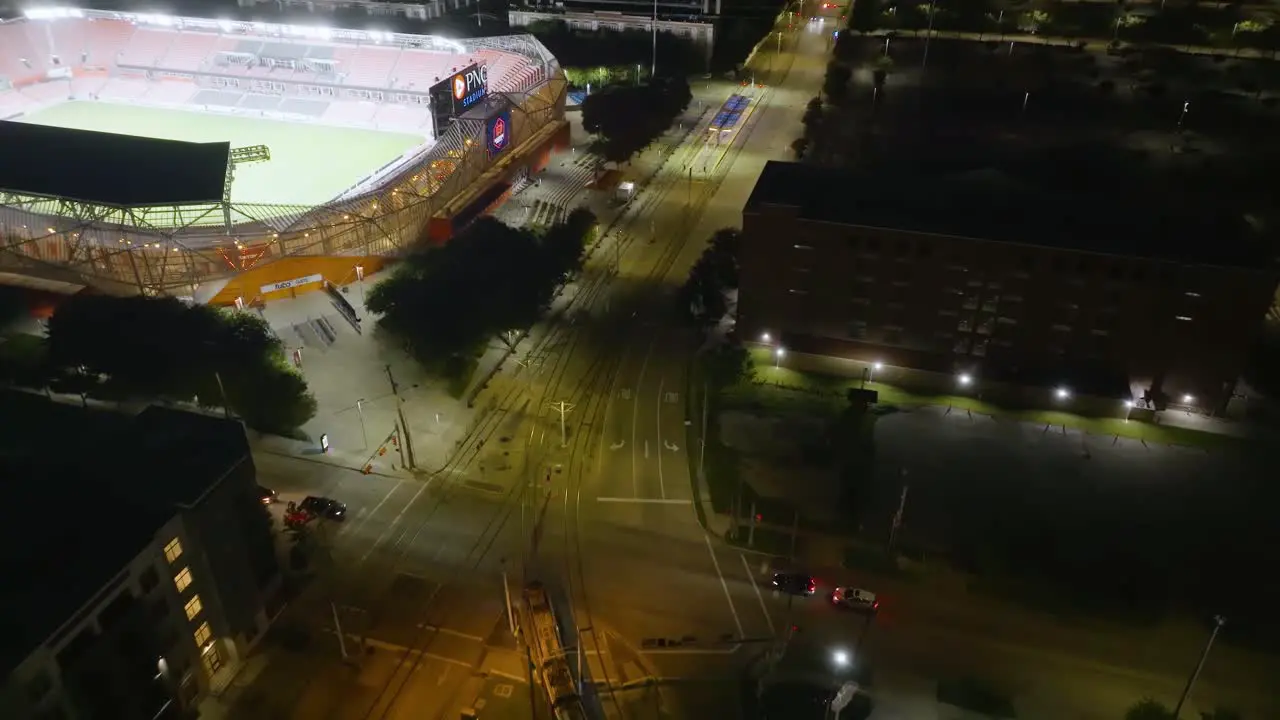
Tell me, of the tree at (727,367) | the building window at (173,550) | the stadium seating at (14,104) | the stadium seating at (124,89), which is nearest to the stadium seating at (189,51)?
the stadium seating at (124,89)

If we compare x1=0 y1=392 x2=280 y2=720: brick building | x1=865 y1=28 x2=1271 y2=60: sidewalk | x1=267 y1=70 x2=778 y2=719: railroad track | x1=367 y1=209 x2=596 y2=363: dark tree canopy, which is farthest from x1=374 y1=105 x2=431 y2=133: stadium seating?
x1=865 y1=28 x2=1271 y2=60: sidewalk

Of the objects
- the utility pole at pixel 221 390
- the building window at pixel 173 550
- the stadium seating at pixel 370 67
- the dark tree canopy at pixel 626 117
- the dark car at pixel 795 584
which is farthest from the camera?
the stadium seating at pixel 370 67

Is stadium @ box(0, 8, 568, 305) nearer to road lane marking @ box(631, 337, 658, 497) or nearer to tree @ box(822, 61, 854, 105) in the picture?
road lane marking @ box(631, 337, 658, 497)

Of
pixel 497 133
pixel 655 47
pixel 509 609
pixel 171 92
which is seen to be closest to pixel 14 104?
pixel 171 92

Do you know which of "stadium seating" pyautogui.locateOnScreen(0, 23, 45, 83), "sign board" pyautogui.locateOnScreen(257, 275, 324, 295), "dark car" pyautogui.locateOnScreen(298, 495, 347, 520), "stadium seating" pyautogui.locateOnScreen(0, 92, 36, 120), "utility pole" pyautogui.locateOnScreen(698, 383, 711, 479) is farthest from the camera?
"stadium seating" pyautogui.locateOnScreen(0, 23, 45, 83)

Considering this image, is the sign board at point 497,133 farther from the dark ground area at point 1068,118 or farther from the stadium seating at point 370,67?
the dark ground area at point 1068,118

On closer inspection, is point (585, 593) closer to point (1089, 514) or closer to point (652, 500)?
point (652, 500)

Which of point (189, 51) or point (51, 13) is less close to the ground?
point (51, 13)
